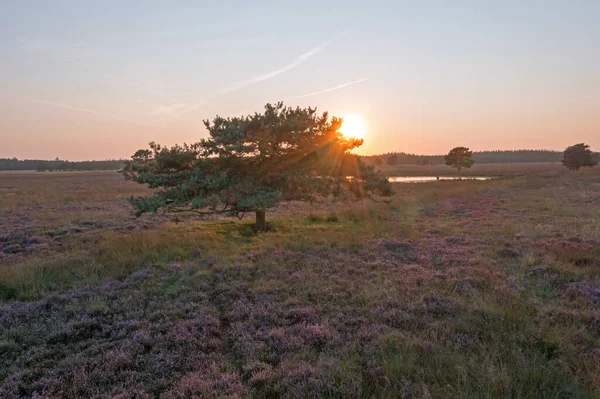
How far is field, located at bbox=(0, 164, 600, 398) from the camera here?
4664 mm

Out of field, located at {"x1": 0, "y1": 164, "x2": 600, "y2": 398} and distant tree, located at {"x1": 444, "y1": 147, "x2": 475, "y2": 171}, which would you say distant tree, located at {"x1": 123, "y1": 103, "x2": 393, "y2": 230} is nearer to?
field, located at {"x1": 0, "y1": 164, "x2": 600, "y2": 398}

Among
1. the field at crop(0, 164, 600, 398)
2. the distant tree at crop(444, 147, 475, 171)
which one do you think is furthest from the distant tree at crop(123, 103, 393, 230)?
the distant tree at crop(444, 147, 475, 171)

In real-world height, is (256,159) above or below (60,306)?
above

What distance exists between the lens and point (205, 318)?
273 inches

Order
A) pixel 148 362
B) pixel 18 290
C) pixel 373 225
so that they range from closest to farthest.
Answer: pixel 148 362
pixel 18 290
pixel 373 225

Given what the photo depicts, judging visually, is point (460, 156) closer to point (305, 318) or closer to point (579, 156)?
point (579, 156)

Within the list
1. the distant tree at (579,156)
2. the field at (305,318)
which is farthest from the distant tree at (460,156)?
the field at (305,318)

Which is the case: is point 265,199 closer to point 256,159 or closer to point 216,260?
point 256,159

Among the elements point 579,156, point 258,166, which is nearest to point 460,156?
point 579,156

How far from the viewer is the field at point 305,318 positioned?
466cm

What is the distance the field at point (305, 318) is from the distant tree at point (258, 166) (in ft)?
6.76

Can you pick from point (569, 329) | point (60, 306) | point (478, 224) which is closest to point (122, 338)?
point (60, 306)

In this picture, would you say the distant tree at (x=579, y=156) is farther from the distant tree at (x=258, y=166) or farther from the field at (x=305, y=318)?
the distant tree at (x=258, y=166)

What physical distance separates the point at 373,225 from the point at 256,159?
7686 millimetres
